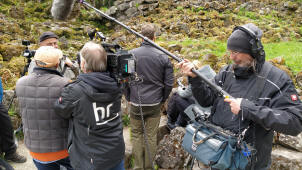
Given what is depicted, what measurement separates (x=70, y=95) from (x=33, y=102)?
0.54 meters

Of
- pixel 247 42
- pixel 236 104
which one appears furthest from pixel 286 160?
pixel 247 42

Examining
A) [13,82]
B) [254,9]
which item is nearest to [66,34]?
[13,82]

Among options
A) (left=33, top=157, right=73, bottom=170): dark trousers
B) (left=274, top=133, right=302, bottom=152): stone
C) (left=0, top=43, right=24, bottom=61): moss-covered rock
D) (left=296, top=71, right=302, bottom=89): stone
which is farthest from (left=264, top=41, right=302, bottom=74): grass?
(left=0, top=43, right=24, bottom=61): moss-covered rock

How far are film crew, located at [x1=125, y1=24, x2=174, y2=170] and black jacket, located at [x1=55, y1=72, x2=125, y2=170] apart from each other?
1174mm

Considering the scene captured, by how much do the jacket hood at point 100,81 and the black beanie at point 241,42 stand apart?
4.27 feet

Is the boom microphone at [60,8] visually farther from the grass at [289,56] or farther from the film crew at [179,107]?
the grass at [289,56]

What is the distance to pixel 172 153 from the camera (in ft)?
13.6

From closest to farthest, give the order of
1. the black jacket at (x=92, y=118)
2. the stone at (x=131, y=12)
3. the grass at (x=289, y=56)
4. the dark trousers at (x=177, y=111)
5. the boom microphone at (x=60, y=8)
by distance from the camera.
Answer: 1. the black jacket at (x=92, y=118)
2. the boom microphone at (x=60, y=8)
3. the dark trousers at (x=177, y=111)
4. the grass at (x=289, y=56)
5. the stone at (x=131, y=12)

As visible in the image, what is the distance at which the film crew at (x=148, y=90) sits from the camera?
371cm

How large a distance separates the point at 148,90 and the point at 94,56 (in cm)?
156

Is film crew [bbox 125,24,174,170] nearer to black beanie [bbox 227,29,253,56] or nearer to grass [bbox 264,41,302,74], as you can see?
black beanie [bbox 227,29,253,56]

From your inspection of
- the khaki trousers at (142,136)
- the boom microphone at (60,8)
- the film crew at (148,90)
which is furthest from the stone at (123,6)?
the khaki trousers at (142,136)

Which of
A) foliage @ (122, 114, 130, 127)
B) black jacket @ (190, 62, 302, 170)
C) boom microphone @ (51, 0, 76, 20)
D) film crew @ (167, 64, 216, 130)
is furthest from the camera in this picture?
foliage @ (122, 114, 130, 127)

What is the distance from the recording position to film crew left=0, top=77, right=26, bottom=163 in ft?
12.9
